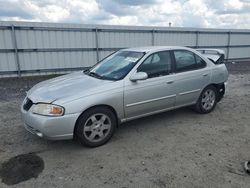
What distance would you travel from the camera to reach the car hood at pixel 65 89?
3.53m

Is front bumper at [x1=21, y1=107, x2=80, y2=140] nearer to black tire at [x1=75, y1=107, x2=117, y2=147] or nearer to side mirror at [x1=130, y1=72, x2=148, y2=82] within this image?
black tire at [x1=75, y1=107, x2=117, y2=147]

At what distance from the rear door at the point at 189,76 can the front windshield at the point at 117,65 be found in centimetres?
91

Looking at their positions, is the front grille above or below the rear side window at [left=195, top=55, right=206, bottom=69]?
below

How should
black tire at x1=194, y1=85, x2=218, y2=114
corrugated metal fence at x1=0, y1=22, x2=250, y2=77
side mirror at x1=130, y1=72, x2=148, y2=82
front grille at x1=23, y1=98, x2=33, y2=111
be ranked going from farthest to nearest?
corrugated metal fence at x1=0, y1=22, x2=250, y2=77 → black tire at x1=194, y1=85, x2=218, y2=114 → side mirror at x1=130, y1=72, x2=148, y2=82 → front grille at x1=23, y1=98, x2=33, y2=111

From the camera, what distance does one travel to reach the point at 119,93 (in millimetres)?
3828

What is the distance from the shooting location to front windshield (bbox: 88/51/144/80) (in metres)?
4.12

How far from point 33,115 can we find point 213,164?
2.77m

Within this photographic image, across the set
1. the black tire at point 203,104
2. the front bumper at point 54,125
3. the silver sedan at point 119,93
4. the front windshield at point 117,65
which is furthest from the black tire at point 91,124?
the black tire at point 203,104

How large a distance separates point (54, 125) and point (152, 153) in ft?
5.15

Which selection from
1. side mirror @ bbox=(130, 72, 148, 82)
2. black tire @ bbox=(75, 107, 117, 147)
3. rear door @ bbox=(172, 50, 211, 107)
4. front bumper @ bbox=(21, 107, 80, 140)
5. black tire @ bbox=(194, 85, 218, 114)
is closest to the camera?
front bumper @ bbox=(21, 107, 80, 140)

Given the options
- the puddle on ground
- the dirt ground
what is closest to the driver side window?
the dirt ground

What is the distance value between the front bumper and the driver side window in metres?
1.56

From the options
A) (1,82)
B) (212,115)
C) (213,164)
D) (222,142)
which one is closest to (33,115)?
(213,164)

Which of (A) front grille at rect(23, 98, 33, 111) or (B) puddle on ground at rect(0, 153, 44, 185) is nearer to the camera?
(B) puddle on ground at rect(0, 153, 44, 185)
